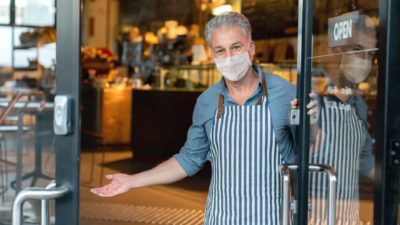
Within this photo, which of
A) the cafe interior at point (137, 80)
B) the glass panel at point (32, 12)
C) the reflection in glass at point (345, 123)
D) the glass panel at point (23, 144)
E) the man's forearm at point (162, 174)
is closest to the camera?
the reflection in glass at point (345, 123)

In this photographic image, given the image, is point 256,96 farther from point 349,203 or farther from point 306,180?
point 349,203

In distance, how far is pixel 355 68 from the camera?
212cm

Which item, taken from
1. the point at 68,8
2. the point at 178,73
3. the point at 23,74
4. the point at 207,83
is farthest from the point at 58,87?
the point at 178,73

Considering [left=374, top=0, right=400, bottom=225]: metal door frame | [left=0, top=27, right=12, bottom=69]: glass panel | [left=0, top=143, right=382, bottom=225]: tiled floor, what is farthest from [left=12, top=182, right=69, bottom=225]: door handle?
[left=0, top=27, right=12, bottom=69]: glass panel

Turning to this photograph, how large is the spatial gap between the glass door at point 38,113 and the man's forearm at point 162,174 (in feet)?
Answer: 1.21

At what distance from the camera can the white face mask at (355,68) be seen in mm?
2090

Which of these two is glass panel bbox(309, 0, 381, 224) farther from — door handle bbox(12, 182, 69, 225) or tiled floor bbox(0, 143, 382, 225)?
tiled floor bbox(0, 143, 382, 225)

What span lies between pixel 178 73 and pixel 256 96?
6.48m

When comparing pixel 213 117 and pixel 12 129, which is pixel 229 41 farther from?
pixel 12 129

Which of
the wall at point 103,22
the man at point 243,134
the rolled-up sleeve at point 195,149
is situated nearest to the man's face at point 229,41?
the man at point 243,134

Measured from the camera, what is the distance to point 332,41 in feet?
7.02

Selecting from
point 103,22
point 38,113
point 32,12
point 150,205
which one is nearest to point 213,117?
point 38,113

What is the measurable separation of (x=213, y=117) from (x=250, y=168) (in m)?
0.26

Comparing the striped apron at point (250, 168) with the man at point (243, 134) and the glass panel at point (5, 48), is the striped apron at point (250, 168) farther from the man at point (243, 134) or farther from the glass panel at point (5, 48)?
the glass panel at point (5, 48)
